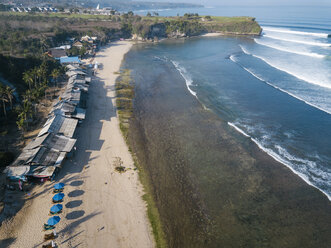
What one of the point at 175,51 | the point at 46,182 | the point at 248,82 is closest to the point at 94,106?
the point at 46,182

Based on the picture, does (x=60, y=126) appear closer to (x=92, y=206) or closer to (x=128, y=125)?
(x=128, y=125)

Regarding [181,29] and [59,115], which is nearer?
[59,115]

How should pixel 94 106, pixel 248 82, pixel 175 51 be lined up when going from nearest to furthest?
pixel 94 106 < pixel 248 82 < pixel 175 51

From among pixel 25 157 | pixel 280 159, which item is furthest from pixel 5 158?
pixel 280 159

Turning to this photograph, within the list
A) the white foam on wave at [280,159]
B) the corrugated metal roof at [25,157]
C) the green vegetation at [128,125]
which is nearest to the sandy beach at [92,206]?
the green vegetation at [128,125]

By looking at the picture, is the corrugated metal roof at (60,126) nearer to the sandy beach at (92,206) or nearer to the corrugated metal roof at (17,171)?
the sandy beach at (92,206)

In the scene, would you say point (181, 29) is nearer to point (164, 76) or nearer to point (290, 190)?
point (164, 76)
